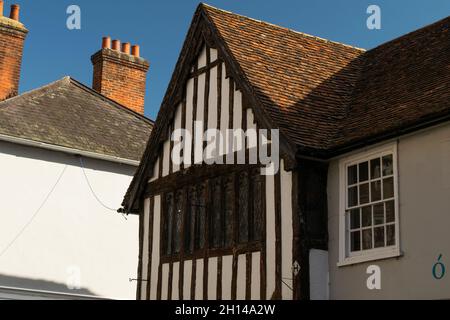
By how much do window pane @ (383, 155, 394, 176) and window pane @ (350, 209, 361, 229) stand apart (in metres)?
0.79

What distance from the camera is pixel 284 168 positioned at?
11945 millimetres

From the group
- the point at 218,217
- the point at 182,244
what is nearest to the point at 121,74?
the point at 182,244

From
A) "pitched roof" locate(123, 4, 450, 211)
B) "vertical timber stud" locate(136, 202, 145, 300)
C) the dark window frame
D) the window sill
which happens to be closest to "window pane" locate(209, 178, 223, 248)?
the dark window frame

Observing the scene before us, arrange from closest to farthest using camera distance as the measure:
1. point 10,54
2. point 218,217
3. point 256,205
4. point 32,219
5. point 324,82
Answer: point 256,205 < point 218,217 < point 324,82 < point 32,219 < point 10,54

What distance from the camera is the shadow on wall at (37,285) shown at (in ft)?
58.2

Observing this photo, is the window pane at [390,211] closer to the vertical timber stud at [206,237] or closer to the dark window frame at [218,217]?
the dark window frame at [218,217]

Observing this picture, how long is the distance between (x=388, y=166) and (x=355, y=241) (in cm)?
128

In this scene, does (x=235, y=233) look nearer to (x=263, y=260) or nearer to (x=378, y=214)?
(x=263, y=260)

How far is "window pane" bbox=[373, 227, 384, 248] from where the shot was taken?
444 inches

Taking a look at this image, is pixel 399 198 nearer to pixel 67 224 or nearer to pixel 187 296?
pixel 187 296

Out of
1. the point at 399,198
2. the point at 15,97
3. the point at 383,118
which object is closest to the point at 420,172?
the point at 399,198

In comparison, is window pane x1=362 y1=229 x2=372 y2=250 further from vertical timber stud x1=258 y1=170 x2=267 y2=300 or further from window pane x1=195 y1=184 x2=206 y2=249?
window pane x1=195 y1=184 x2=206 y2=249
